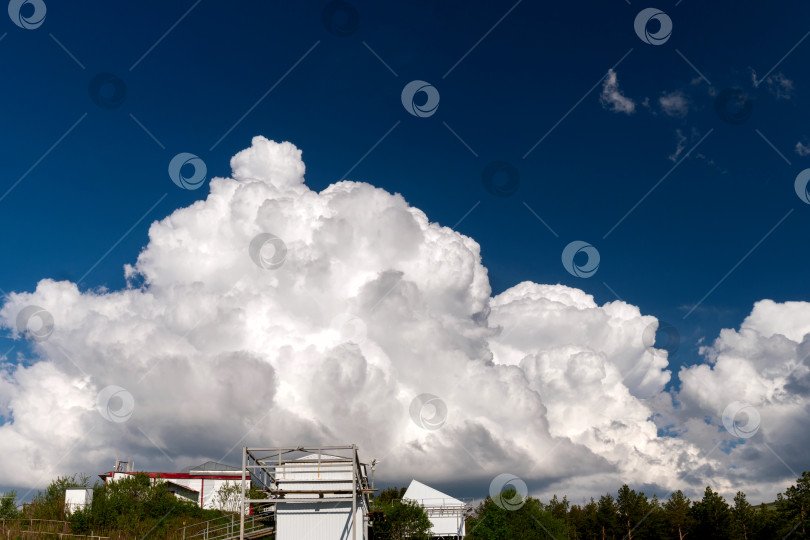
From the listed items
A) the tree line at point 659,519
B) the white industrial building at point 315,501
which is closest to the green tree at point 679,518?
the tree line at point 659,519

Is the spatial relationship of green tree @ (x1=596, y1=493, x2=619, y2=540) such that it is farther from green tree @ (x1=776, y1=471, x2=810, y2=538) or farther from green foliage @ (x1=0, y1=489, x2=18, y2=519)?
green foliage @ (x1=0, y1=489, x2=18, y2=519)

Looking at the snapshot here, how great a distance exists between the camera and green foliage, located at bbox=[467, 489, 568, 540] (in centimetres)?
7538

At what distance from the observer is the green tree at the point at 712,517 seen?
76625 mm

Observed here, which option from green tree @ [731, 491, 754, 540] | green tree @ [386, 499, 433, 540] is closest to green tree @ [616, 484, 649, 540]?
green tree @ [731, 491, 754, 540]

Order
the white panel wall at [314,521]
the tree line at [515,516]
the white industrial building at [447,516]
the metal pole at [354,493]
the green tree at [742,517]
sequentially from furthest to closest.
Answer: the white industrial building at [447,516]
the green tree at [742,517]
the tree line at [515,516]
the white panel wall at [314,521]
the metal pole at [354,493]

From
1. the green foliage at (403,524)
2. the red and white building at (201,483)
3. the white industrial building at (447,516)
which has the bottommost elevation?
the green foliage at (403,524)

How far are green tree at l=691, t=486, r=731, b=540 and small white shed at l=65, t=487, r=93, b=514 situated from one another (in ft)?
233

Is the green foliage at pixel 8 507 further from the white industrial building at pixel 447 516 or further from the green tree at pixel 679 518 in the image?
the green tree at pixel 679 518

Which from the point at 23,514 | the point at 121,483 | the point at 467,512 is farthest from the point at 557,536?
the point at 23,514

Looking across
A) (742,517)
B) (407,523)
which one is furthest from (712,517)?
(407,523)

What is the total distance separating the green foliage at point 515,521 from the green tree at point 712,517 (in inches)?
673

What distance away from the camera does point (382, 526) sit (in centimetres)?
6544

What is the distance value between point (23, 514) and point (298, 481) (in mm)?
35992

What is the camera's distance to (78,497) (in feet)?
215
